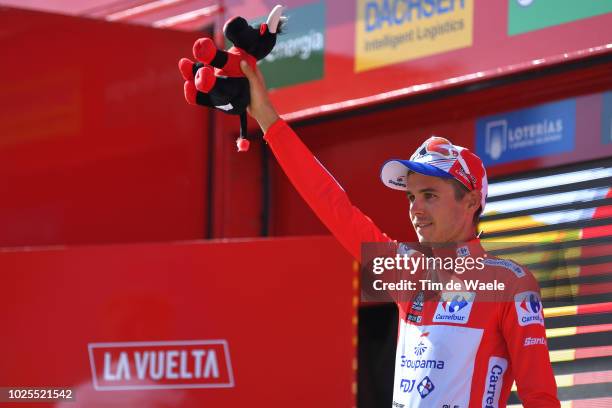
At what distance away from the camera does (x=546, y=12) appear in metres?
3.74

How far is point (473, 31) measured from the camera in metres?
3.96

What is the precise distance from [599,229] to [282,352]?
3.61 ft

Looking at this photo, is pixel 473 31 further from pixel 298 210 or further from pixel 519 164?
pixel 298 210

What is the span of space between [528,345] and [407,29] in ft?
6.65

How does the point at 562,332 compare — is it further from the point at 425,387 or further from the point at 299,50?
the point at 299,50

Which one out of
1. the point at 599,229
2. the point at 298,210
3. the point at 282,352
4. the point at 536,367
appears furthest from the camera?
the point at 298,210

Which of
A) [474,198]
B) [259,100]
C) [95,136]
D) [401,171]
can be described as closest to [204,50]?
[259,100]

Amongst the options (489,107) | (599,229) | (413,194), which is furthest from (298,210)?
(413,194)

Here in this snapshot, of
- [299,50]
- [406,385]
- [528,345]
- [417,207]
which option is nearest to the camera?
[528,345]

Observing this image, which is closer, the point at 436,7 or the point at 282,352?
the point at 282,352

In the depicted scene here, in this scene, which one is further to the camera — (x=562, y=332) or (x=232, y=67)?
(x=562, y=332)

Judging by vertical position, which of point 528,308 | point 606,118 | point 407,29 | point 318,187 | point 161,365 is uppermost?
point 407,29

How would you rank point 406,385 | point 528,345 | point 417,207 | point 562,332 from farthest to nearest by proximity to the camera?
1. point 562,332
2. point 417,207
3. point 406,385
4. point 528,345

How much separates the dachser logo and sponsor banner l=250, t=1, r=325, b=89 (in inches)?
49.3
